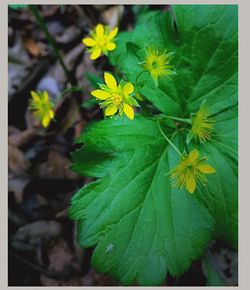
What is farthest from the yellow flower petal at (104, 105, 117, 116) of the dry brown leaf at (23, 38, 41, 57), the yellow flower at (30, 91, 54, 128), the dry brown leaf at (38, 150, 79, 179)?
the dry brown leaf at (23, 38, 41, 57)

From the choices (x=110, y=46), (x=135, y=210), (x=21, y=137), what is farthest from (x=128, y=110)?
(x=21, y=137)

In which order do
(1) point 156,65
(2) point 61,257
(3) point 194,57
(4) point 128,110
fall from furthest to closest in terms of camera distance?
(2) point 61,257, (3) point 194,57, (1) point 156,65, (4) point 128,110

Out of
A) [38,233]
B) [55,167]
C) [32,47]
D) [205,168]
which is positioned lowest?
[38,233]

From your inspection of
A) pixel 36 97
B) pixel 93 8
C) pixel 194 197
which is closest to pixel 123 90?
pixel 194 197

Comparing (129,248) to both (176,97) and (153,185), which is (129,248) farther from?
A: (176,97)

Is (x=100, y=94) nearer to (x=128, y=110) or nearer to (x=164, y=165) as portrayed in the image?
(x=128, y=110)

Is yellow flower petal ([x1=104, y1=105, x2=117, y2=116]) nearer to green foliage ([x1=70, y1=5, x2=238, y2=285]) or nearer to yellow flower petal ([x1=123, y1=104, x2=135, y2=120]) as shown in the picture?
yellow flower petal ([x1=123, y1=104, x2=135, y2=120])
